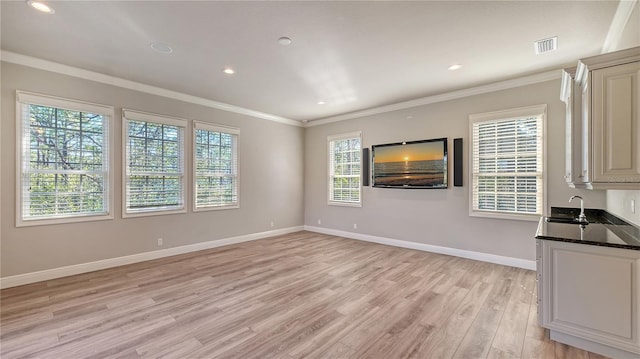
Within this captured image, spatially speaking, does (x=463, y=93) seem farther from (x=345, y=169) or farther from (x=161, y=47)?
(x=161, y=47)

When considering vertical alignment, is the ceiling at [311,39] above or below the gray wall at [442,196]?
above

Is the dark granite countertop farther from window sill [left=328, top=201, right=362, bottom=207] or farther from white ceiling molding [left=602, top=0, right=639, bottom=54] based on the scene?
window sill [left=328, top=201, right=362, bottom=207]

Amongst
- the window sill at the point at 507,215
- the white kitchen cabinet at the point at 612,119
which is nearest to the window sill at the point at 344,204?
the window sill at the point at 507,215

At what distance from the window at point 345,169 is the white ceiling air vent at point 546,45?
140 inches

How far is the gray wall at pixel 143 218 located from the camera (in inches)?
139

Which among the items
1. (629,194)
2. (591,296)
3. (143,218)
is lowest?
(591,296)

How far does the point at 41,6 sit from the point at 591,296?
540 cm

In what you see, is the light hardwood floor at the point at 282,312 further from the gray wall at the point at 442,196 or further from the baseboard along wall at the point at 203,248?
the gray wall at the point at 442,196

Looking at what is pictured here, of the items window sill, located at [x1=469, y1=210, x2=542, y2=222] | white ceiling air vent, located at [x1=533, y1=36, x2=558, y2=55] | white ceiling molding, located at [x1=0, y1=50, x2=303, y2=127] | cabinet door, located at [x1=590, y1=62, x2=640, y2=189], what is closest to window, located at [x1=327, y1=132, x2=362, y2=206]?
white ceiling molding, located at [x1=0, y1=50, x2=303, y2=127]

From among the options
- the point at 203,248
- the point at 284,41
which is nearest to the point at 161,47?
the point at 284,41

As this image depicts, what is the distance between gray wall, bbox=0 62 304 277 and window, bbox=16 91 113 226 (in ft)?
0.32

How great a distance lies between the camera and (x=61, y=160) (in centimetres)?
388

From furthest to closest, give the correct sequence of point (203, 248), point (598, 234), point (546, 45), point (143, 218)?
point (203, 248) < point (143, 218) < point (546, 45) < point (598, 234)

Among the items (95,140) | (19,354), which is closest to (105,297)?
(19,354)
